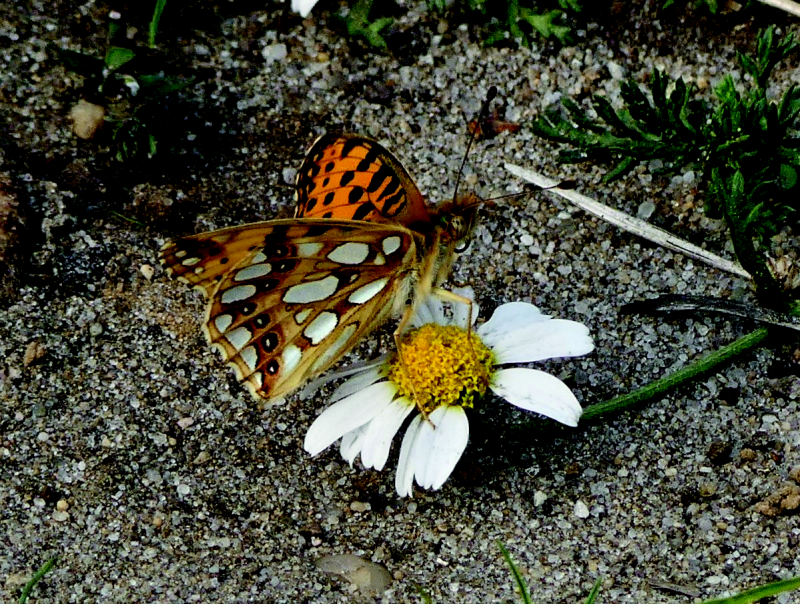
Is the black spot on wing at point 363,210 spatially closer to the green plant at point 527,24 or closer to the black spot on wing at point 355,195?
the black spot on wing at point 355,195

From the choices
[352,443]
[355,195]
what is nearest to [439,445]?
[352,443]

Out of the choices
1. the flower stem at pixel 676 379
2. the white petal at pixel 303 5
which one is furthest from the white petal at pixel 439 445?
the white petal at pixel 303 5

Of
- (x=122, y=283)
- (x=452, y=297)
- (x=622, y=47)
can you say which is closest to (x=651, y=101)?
(x=622, y=47)

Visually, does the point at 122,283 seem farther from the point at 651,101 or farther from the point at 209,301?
the point at 651,101

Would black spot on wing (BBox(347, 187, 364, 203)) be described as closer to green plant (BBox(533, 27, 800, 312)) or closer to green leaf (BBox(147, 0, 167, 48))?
green plant (BBox(533, 27, 800, 312))

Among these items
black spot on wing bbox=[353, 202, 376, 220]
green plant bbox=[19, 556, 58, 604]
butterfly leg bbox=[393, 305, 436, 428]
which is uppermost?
black spot on wing bbox=[353, 202, 376, 220]

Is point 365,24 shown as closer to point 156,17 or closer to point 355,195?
point 156,17

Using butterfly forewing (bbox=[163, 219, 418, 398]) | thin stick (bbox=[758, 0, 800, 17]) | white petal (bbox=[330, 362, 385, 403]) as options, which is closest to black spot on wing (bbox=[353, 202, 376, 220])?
butterfly forewing (bbox=[163, 219, 418, 398])
